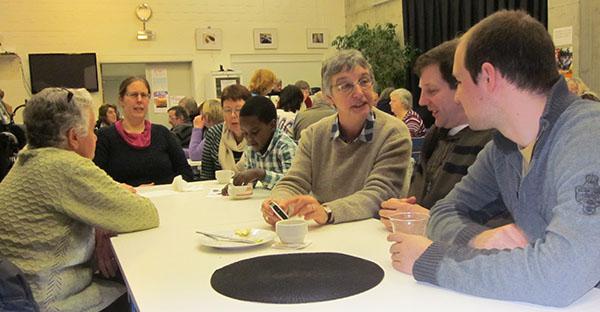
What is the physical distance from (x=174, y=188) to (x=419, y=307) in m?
2.09

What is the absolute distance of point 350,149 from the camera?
2.36 metres

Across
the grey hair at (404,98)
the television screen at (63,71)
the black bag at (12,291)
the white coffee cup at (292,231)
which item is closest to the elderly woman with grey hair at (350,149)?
the white coffee cup at (292,231)

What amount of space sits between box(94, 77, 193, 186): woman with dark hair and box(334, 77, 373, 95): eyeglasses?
1624 millimetres

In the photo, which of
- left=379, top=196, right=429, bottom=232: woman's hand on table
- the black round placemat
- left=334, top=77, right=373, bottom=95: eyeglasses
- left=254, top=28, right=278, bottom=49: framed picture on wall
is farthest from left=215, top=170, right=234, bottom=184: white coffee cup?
left=254, top=28, right=278, bottom=49: framed picture on wall

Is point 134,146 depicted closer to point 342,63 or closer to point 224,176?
point 224,176

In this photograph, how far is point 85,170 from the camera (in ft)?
6.32

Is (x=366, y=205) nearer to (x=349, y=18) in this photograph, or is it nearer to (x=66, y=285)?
(x=66, y=285)

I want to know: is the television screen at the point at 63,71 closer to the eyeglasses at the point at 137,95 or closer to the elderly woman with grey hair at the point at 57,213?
the eyeglasses at the point at 137,95

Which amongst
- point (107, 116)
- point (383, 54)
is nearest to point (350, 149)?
point (107, 116)

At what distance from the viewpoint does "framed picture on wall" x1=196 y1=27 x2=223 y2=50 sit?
31.0 feet

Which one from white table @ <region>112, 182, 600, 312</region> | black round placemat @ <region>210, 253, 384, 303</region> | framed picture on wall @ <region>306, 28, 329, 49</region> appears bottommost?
white table @ <region>112, 182, 600, 312</region>

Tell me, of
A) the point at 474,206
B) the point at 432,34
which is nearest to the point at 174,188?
the point at 474,206

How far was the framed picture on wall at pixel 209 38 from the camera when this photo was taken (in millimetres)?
9445

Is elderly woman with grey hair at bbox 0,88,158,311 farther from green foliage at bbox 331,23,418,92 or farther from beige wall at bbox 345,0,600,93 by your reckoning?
green foliage at bbox 331,23,418,92
